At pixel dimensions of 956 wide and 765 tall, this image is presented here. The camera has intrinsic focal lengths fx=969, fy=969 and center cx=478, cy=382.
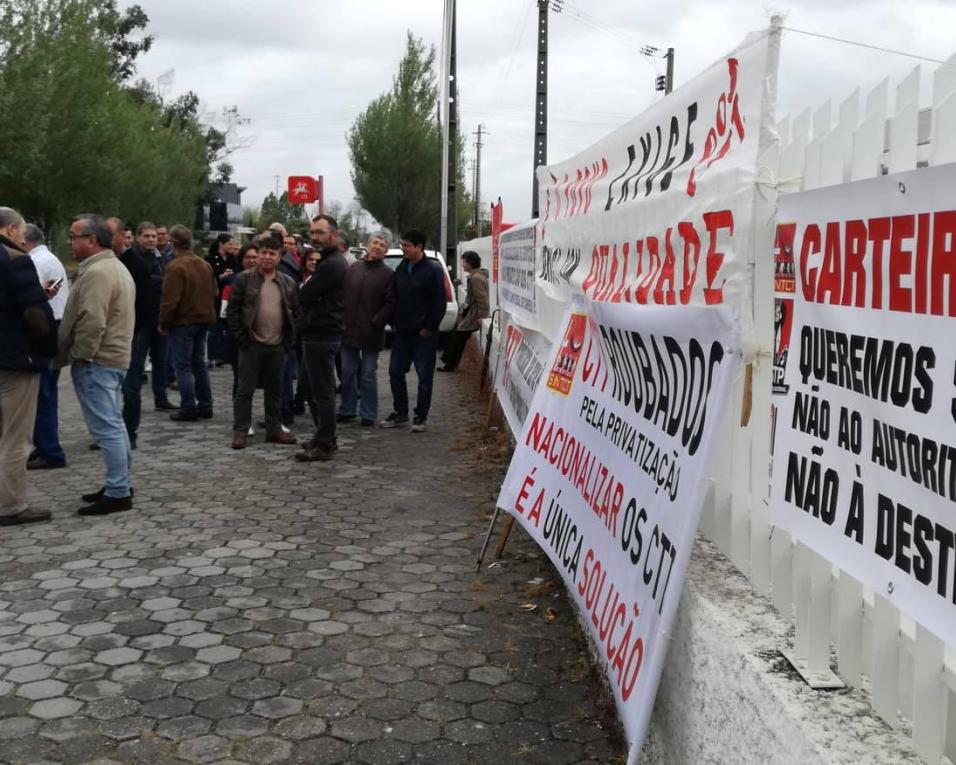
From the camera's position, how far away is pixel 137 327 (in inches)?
346

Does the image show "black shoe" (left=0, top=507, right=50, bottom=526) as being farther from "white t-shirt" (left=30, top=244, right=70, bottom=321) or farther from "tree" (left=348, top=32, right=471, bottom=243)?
"tree" (left=348, top=32, right=471, bottom=243)

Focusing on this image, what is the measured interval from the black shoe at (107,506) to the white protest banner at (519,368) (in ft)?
8.49

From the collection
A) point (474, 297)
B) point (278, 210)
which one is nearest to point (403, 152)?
point (474, 297)

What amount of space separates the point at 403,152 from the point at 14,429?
44.3 m

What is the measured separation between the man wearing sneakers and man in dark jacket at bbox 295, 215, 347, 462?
135 cm

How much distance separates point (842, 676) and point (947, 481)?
72 cm

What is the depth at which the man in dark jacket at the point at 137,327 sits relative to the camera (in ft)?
27.0

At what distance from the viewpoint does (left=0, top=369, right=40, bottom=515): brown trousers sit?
5855 millimetres

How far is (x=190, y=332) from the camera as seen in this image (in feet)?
31.7

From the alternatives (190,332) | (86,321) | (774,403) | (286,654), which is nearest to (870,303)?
(774,403)

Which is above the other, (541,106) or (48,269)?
(541,106)

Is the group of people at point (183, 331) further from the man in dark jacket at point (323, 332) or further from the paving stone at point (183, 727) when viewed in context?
the paving stone at point (183, 727)

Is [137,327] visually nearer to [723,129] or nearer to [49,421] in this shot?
[49,421]

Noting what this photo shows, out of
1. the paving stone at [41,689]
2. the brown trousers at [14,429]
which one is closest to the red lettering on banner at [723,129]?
the paving stone at [41,689]
